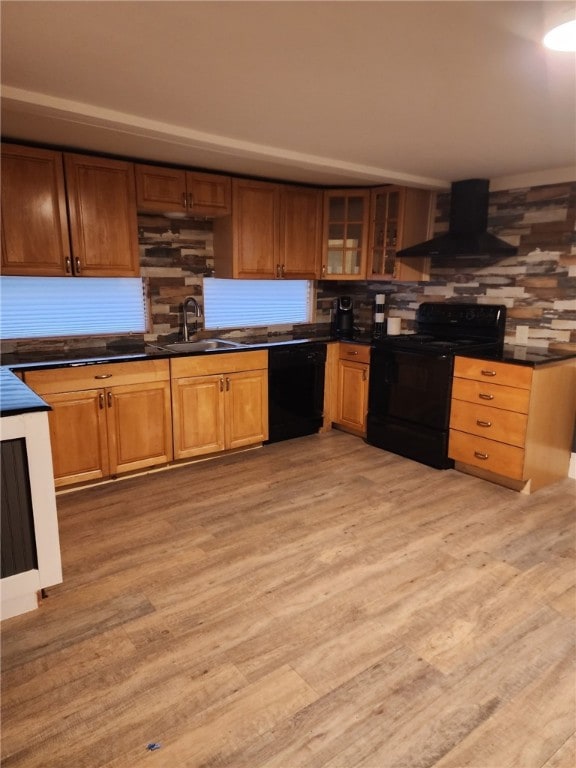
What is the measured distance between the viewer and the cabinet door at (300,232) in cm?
432

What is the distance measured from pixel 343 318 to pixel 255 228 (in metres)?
1.29

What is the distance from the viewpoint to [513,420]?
3.37 meters

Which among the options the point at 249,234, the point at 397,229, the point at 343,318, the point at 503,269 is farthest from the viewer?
the point at 343,318

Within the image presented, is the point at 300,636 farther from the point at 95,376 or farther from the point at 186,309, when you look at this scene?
the point at 186,309

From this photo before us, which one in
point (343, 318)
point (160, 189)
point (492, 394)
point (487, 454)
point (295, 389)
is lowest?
point (487, 454)

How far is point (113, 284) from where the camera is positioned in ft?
12.3

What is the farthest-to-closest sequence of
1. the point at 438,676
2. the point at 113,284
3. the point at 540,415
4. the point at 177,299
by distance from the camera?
1. the point at 177,299
2. the point at 113,284
3. the point at 540,415
4. the point at 438,676

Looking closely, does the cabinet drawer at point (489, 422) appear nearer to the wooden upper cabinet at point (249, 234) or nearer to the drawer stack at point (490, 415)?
the drawer stack at point (490, 415)

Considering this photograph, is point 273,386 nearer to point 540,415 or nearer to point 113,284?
point 113,284

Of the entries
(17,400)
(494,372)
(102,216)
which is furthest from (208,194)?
(494,372)

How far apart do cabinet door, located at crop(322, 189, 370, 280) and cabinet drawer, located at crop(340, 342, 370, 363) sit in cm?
66

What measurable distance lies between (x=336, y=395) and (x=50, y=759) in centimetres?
353

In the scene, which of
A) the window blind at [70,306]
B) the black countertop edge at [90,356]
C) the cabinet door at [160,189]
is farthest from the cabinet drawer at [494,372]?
the window blind at [70,306]

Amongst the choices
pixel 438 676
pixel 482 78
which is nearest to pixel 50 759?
pixel 438 676
